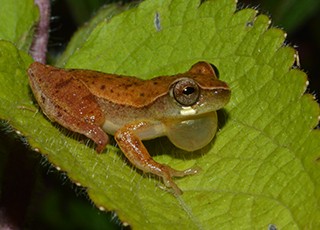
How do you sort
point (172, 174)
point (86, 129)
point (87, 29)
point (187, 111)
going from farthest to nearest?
point (87, 29) < point (187, 111) < point (86, 129) < point (172, 174)

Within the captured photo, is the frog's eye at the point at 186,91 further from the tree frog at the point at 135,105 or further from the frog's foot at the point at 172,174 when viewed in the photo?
the frog's foot at the point at 172,174

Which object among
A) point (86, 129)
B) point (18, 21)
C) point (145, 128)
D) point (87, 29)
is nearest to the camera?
point (86, 129)

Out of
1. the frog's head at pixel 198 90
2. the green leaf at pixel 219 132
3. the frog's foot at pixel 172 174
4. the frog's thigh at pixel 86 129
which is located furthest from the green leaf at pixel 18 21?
the frog's foot at pixel 172 174

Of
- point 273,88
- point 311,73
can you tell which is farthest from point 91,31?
point 311,73

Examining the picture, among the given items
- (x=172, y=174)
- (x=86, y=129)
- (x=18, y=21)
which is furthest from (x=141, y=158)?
(x=18, y=21)

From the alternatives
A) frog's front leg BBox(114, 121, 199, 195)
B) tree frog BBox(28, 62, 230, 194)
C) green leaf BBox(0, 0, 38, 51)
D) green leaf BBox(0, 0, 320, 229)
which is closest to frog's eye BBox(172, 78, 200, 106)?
tree frog BBox(28, 62, 230, 194)

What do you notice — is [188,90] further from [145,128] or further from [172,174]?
[172,174]

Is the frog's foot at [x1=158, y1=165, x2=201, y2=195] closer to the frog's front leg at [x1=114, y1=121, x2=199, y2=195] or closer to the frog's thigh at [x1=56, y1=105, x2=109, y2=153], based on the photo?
the frog's front leg at [x1=114, y1=121, x2=199, y2=195]
